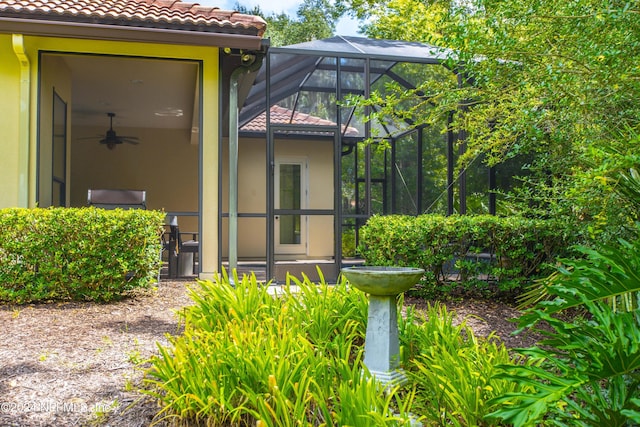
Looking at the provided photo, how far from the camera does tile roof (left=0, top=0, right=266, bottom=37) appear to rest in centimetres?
625

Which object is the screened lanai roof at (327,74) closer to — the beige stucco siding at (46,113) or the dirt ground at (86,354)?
the beige stucco siding at (46,113)

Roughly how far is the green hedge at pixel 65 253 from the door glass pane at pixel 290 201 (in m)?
2.68

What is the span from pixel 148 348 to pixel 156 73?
587cm

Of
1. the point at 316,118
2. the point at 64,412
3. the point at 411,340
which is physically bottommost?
the point at 64,412

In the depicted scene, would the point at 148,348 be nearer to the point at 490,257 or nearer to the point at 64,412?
the point at 64,412

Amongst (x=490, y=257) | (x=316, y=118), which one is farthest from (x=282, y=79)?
(x=490, y=257)

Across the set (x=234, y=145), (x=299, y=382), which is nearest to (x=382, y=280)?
(x=299, y=382)

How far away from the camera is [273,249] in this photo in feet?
24.9

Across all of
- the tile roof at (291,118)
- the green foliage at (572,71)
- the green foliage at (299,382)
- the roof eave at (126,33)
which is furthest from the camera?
the tile roof at (291,118)

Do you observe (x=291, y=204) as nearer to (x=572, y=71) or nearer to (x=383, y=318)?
(x=572, y=71)

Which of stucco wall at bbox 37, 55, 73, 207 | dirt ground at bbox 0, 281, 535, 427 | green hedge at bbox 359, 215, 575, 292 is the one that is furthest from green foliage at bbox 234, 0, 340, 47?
dirt ground at bbox 0, 281, 535, 427

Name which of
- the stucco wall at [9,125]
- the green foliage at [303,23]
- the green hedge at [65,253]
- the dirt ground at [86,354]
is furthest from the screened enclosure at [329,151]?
the green foliage at [303,23]

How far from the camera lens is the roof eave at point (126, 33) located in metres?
6.23

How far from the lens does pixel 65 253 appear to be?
5566mm
